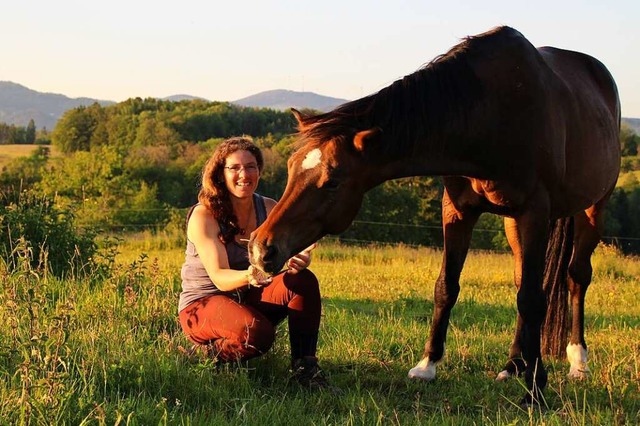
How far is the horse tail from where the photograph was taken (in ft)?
17.8

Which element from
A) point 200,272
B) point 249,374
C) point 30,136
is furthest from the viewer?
point 30,136

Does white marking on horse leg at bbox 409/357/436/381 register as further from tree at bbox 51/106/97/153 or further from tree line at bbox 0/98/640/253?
tree at bbox 51/106/97/153

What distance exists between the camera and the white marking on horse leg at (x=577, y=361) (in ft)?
15.0

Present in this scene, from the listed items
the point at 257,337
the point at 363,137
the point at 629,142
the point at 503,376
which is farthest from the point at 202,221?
the point at 629,142

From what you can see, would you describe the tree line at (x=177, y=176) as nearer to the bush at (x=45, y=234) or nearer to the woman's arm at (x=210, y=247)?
the bush at (x=45, y=234)

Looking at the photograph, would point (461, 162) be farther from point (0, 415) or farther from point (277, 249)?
point (0, 415)

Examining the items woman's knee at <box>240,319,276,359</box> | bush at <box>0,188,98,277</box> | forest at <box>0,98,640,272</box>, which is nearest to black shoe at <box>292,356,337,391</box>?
woman's knee at <box>240,319,276,359</box>

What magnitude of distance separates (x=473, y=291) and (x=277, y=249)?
22.0ft

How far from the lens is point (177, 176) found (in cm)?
5228

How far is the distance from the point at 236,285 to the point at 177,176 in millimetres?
49550

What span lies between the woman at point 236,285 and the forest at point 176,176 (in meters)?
17.9

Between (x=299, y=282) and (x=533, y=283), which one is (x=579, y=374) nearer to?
(x=533, y=283)

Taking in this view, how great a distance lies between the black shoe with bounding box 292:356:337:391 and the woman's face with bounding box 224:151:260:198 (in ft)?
3.71

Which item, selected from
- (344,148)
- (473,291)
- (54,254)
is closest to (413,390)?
(344,148)
